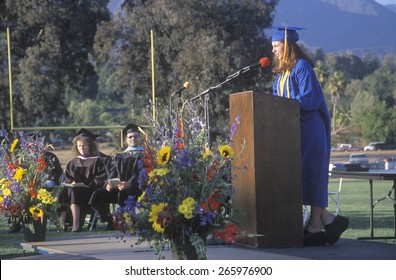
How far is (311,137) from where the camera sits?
7629 mm

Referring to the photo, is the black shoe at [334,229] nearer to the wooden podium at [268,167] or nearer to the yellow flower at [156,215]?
the wooden podium at [268,167]

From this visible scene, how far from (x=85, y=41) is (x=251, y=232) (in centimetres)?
3701

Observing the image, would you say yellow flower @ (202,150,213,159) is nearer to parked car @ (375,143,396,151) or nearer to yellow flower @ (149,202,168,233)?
yellow flower @ (149,202,168,233)

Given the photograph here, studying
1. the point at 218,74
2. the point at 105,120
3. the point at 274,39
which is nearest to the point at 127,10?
the point at 218,74

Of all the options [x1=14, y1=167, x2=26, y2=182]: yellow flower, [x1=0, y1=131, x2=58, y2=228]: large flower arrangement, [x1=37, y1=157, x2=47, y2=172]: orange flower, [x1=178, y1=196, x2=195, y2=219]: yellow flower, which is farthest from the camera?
[x1=37, y1=157, x2=47, y2=172]: orange flower

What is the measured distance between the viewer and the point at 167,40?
43.6 m

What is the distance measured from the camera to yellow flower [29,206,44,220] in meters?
9.52

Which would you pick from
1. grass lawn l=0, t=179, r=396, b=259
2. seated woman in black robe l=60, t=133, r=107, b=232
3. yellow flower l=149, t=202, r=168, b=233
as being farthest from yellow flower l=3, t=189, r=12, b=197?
yellow flower l=149, t=202, r=168, b=233

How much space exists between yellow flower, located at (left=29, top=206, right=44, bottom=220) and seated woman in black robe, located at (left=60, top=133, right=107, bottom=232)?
3.61 m

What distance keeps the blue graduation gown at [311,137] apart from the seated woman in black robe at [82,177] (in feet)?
20.1

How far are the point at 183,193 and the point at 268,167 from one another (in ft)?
3.43

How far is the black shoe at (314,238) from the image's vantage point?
7590mm

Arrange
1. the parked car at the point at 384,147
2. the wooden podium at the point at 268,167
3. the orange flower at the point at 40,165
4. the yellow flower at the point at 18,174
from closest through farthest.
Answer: the wooden podium at the point at 268,167
the yellow flower at the point at 18,174
the orange flower at the point at 40,165
the parked car at the point at 384,147

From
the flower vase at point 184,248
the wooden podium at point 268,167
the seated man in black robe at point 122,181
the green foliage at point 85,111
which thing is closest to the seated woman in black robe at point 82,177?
the seated man in black robe at point 122,181
